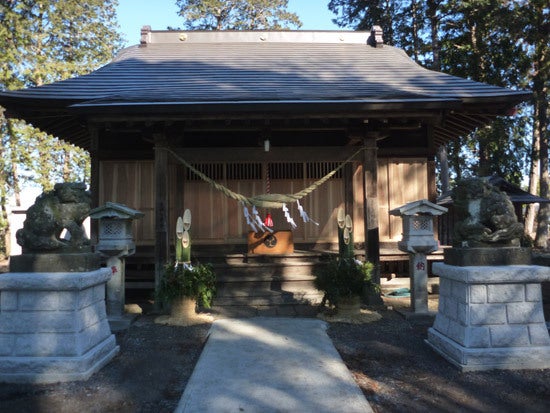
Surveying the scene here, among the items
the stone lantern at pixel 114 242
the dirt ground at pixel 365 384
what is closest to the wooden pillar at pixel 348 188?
the dirt ground at pixel 365 384

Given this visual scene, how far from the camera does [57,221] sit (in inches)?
159

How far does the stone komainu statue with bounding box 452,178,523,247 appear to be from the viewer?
4.10 metres

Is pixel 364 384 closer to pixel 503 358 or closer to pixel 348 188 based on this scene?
pixel 503 358

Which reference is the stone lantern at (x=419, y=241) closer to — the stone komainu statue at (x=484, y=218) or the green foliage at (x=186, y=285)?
the stone komainu statue at (x=484, y=218)

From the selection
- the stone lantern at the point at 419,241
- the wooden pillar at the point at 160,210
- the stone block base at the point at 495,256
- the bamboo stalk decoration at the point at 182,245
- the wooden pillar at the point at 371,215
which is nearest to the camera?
the stone block base at the point at 495,256

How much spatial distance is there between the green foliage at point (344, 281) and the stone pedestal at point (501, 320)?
1.78 meters

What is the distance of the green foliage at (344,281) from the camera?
567 cm

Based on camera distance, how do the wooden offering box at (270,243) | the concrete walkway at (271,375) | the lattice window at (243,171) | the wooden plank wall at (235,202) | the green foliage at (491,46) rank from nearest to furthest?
the concrete walkway at (271,375)
the wooden offering box at (270,243)
the wooden plank wall at (235,202)
the lattice window at (243,171)
the green foliage at (491,46)

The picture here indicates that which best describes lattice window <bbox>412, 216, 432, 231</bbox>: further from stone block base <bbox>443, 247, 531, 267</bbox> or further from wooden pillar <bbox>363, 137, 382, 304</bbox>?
stone block base <bbox>443, 247, 531, 267</bbox>

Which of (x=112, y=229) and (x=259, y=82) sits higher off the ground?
(x=259, y=82)

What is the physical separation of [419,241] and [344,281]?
4.84ft

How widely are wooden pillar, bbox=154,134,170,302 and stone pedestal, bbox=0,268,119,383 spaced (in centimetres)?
272

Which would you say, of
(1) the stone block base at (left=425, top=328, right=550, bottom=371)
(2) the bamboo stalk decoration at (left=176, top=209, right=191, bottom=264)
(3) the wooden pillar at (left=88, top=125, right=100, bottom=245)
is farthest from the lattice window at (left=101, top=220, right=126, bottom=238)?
(1) the stone block base at (left=425, top=328, right=550, bottom=371)

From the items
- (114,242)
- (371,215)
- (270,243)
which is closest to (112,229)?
(114,242)
